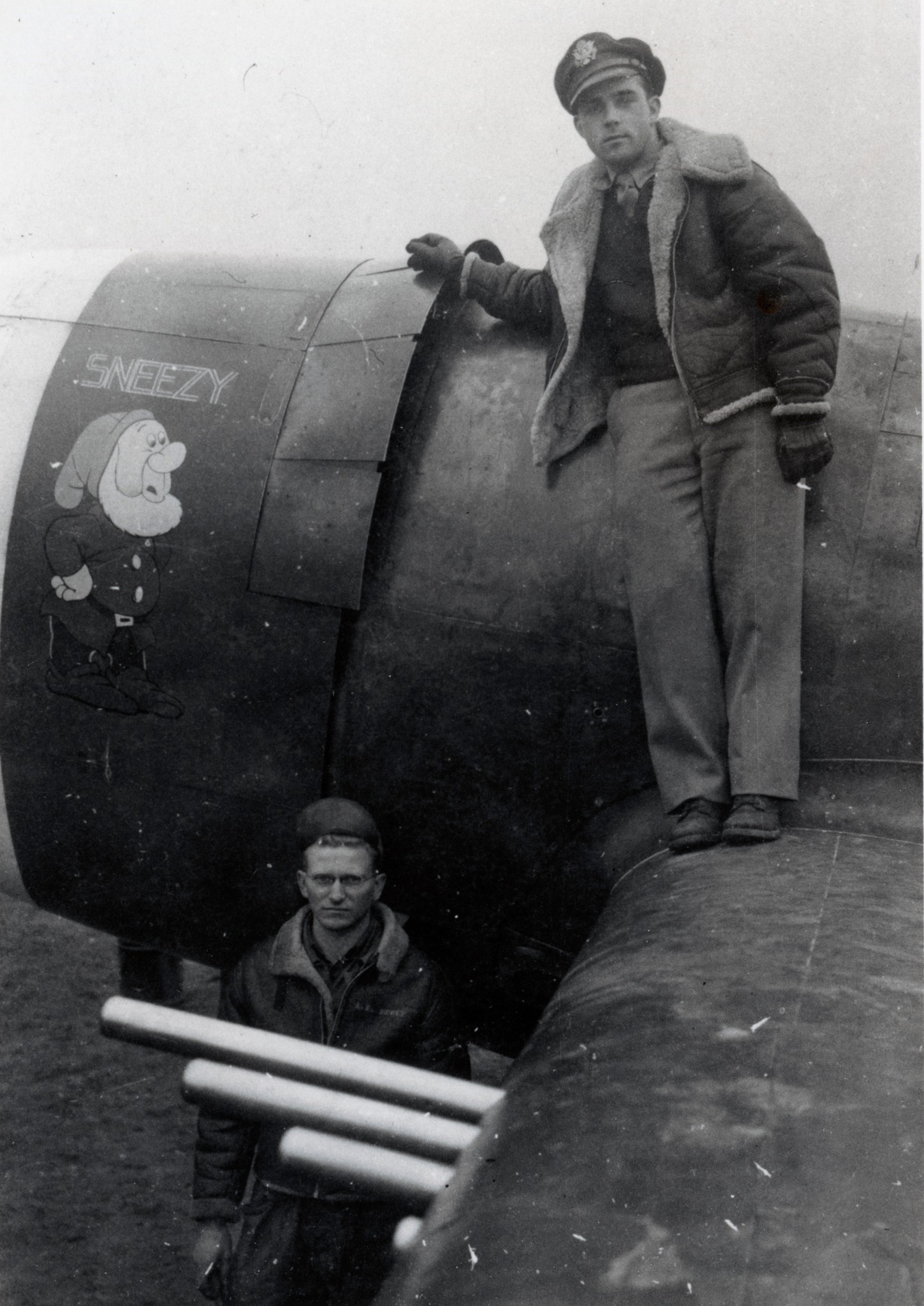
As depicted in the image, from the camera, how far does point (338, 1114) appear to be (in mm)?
1965

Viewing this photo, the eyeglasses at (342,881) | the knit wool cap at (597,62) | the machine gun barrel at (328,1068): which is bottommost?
the eyeglasses at (342,881)

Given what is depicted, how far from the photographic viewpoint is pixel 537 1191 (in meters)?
1.70

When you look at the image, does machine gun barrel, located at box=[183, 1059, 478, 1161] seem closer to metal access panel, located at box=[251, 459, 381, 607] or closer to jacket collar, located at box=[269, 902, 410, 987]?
jacket collar, located at box=[269, 902, 410, 987]

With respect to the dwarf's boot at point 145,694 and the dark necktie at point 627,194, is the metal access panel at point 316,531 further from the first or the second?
the dark necktie at point 627,194

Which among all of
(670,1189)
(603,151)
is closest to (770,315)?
(603,151)

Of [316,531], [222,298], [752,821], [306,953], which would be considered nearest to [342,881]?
[306,953]

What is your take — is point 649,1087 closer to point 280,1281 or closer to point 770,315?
point 770,315

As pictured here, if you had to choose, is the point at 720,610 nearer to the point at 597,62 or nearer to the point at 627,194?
the point at 627,194

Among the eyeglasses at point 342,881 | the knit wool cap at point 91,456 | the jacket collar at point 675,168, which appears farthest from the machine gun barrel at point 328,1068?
the jacket collar at point 675,168

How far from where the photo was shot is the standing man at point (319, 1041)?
11.6 ft

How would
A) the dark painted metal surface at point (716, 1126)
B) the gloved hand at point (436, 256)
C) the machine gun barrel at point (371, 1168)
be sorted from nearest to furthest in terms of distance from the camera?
the dark painted metal surface at point (716, 1126)
the machine gun barrel at point (371, 1168)
the gloved hand at point (436, 256)

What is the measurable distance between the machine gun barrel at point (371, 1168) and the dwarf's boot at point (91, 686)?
6.49ft

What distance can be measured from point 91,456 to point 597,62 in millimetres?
1738

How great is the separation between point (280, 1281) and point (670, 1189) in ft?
7.81
